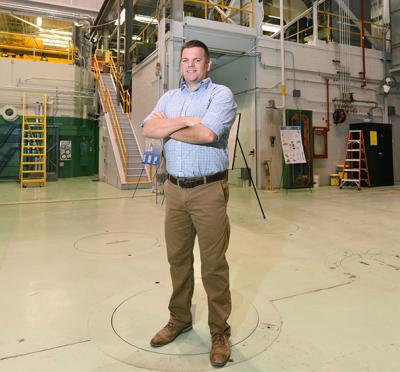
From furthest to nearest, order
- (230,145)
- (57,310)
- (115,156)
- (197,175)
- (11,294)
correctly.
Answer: (115,156) → (230,145) → (11,294) → (57,310) → (197,175)

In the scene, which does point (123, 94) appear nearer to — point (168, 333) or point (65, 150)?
point (65, 150)

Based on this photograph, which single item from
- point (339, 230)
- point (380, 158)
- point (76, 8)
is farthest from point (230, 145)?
point (76, 8)

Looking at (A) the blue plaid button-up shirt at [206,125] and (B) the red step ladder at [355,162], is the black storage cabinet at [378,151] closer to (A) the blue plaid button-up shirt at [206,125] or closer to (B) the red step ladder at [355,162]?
(B) the red step ladder at [355,162]

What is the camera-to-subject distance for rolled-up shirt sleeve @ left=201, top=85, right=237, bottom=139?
165 cm

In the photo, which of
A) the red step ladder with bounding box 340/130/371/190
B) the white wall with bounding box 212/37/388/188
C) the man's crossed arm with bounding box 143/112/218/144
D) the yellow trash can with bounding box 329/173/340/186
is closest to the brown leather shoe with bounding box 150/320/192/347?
the man's crossed arm with bounding box 143/112/218/144

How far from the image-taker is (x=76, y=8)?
518 inches

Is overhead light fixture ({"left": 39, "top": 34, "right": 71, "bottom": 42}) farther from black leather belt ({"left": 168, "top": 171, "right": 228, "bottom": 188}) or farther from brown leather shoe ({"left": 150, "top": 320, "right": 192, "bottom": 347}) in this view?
brown leather shoe ({"left": 150, "top": 320, "right": 192, "bottom": 347})

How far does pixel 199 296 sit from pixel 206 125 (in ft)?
4.59

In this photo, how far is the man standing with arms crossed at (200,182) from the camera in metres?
1.68

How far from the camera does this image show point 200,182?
173 centimetres

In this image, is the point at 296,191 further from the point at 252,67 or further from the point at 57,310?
the point at 57,310

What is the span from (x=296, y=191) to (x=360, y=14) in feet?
21.3

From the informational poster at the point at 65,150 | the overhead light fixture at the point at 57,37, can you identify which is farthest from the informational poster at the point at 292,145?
the overhead light fixture at the point at 57,37

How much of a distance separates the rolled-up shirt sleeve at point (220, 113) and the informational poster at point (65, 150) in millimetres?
11419
